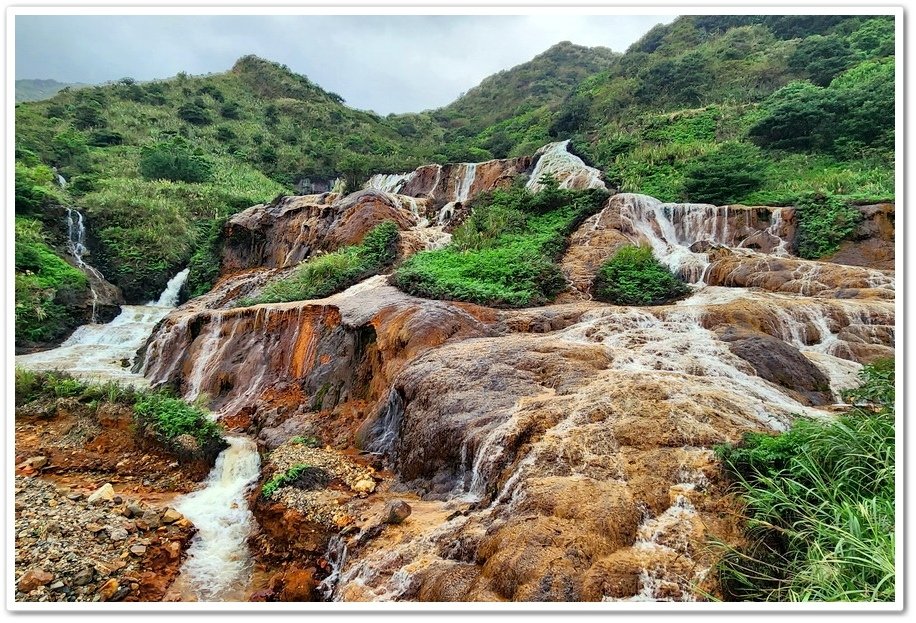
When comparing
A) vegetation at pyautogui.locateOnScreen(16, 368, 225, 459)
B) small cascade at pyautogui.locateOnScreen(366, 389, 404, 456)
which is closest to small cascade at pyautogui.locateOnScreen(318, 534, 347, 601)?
small cascade at pyautogui.locateOnScreen(366, 389, 404, 456)

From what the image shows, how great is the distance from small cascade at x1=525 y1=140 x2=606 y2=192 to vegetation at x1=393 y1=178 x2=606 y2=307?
7.32 ft

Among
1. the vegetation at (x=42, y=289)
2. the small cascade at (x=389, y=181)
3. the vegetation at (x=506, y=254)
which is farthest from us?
the small cascade at (x=389, y=181)

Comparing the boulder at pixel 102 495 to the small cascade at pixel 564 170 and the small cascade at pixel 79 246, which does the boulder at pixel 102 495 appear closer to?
the small cascade at pixel 79 246

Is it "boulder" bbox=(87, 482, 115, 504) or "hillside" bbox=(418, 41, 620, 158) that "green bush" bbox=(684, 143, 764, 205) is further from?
"hillside" bbox=(418, 41, 620, 158)

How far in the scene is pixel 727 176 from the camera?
13391 millimetres

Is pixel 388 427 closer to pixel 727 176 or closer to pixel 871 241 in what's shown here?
pixel 871 241

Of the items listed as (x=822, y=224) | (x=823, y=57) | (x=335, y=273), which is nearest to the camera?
(x=822, y=224)

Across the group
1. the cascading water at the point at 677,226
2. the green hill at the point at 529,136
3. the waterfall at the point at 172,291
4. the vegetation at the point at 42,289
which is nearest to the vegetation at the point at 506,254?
the cascading water at the point at 677,226

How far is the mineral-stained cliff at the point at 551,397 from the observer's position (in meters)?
3.31

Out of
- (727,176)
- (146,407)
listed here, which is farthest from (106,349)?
(727,176)

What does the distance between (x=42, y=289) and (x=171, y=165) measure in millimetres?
13526

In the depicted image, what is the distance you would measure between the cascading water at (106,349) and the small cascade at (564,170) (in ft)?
44.7
